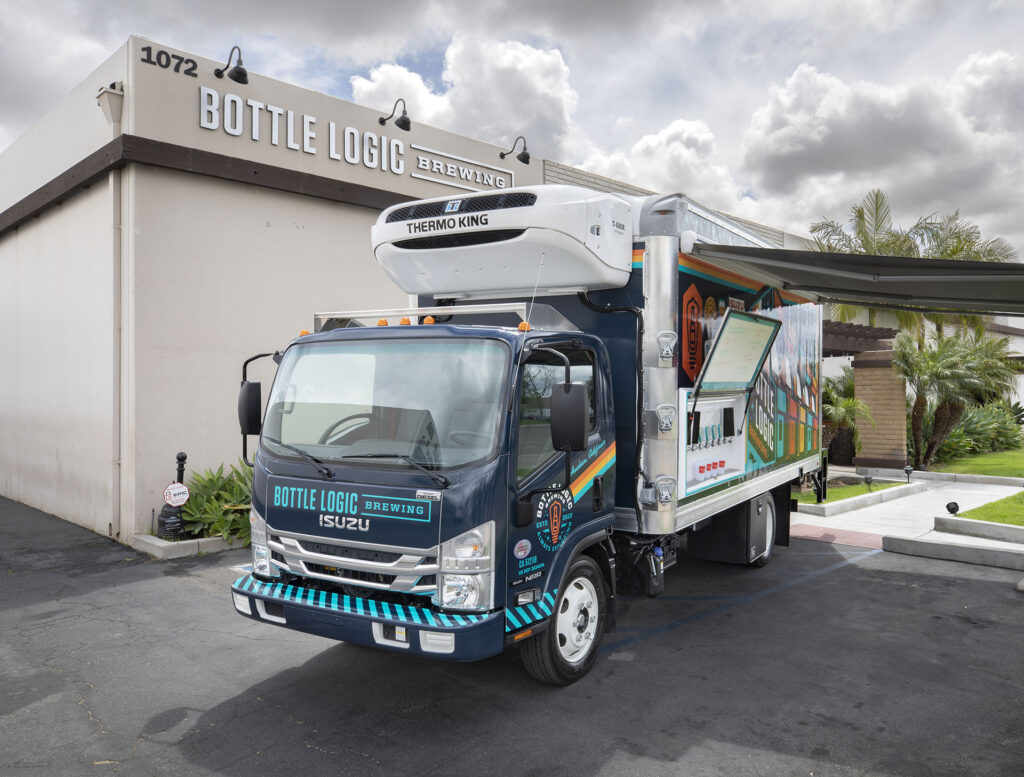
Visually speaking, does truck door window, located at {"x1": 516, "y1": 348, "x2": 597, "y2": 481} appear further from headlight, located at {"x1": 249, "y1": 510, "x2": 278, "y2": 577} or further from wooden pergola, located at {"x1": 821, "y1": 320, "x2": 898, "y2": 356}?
wooden pergola, located at {"x1": 821, "y1": 320, "x2": 898, "y2": 356}

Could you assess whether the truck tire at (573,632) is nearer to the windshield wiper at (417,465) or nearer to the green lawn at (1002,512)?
the windshield wiper at (417,465)

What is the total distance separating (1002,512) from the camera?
10.8m

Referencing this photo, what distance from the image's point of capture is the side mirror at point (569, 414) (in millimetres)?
4230

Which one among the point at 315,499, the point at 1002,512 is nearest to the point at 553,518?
the point at 315,499

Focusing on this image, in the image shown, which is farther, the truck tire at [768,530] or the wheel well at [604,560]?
the truck tire at [768,530]

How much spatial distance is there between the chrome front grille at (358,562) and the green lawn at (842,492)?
953cm

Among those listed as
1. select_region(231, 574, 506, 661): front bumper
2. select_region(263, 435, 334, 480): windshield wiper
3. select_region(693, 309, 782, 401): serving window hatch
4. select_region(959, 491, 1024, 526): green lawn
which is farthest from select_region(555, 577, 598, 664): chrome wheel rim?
select_region(959, 491, 1024, 526): green lawn

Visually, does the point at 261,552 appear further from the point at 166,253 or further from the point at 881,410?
the point at 881,410

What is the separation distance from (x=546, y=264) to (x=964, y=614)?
5.01 metres

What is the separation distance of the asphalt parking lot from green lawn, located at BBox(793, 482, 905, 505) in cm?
532

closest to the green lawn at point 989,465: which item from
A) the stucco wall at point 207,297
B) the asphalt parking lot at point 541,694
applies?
the asphalt parking lot at point 541,694

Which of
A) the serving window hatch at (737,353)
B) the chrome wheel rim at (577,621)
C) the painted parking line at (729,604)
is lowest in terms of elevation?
the painted parking line at (729,604)

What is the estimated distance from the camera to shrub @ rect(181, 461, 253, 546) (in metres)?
9.20

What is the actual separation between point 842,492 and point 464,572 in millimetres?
11604
